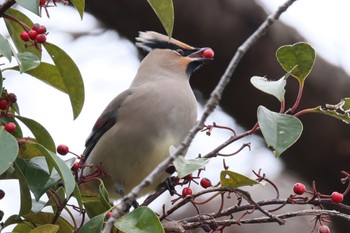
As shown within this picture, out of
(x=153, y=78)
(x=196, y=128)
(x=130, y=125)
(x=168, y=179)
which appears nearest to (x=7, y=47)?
(x=196, y=128)

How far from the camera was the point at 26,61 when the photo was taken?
1.52 m

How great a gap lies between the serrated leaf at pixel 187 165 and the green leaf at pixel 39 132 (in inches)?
11.1

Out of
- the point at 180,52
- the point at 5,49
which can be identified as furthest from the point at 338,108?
the point at 180,52

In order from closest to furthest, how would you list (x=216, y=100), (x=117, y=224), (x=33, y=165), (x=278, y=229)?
(x=216, y=100) → (x=117, y=224) → (x=33, y=165) → (x=278, y=229)

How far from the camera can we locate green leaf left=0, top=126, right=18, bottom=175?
1350mm

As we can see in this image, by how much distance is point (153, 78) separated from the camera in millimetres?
2672

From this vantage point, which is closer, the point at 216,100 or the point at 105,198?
the point at 216,100

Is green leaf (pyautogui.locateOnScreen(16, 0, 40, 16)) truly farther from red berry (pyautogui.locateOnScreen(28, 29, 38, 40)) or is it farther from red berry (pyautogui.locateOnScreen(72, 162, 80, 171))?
red berry (pyautogui.locateOnScreen(72, 162, 80, 171))

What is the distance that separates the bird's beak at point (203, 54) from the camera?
8.27 ft

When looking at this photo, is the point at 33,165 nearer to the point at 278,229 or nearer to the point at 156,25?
the point at 156,25

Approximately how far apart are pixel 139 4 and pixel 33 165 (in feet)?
4.18

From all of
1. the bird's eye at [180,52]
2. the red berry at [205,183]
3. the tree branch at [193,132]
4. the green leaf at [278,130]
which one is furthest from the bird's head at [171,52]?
the tree branch at [193,132]

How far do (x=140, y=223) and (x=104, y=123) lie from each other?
1.09 metres

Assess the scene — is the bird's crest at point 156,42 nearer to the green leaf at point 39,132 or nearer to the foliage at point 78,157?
the foliage at point 78,157
